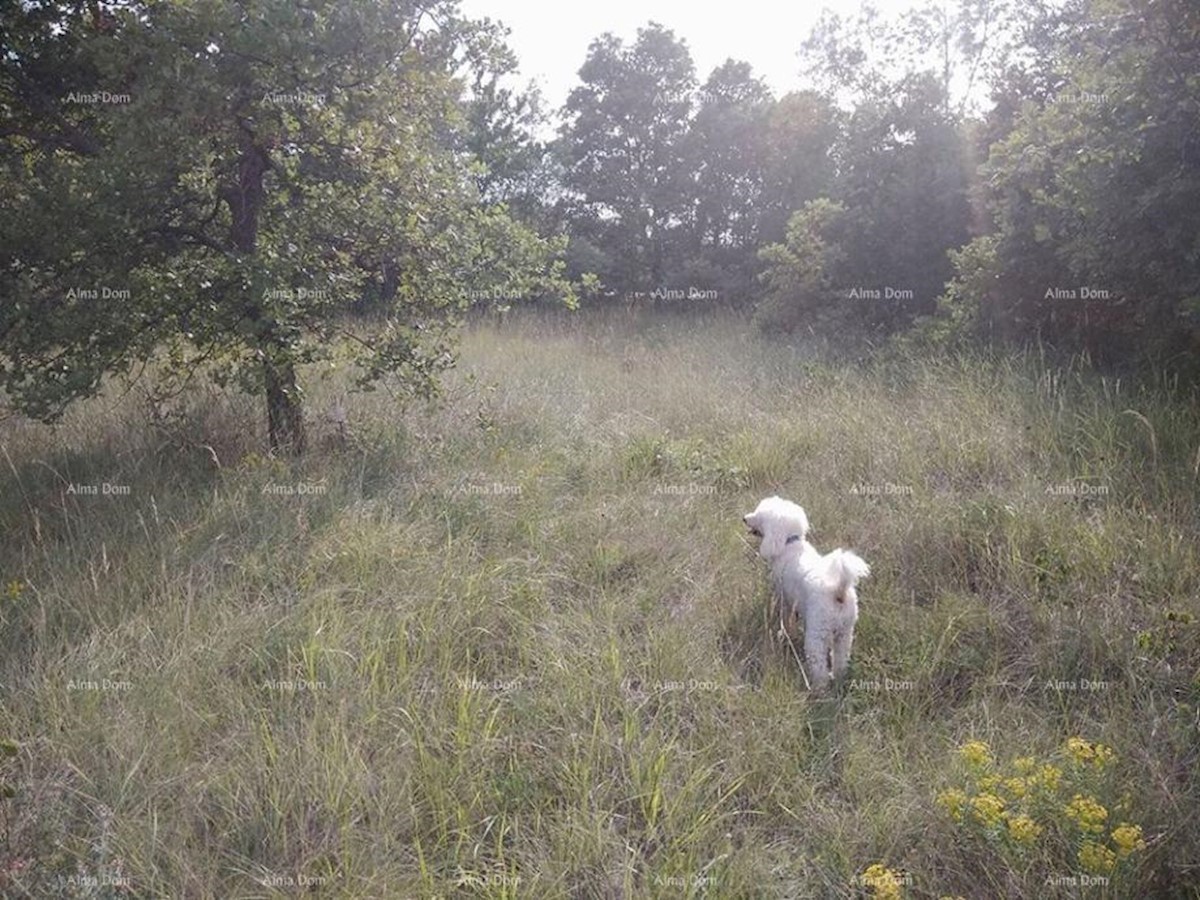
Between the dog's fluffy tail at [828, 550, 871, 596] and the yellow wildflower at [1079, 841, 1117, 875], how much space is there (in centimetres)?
117

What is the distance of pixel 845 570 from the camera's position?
3.14 m

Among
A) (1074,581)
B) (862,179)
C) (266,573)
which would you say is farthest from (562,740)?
(862,179)

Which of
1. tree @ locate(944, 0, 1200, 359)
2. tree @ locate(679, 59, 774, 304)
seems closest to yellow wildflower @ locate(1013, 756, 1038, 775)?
tree @ locate(944, 0, 1200, 359)

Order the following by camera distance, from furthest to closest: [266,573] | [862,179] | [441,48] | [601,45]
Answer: [601,45] < [862,179] < [441,48] < [266,573]

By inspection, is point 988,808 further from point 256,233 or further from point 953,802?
point 256,233

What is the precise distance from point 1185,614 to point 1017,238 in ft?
15.9

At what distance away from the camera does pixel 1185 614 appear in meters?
3.12

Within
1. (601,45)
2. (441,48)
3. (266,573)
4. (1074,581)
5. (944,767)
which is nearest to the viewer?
(944,767)

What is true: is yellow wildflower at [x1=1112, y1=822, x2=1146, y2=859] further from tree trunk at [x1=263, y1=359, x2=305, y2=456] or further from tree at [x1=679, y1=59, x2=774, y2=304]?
tree at [x1=679, y1=59, x2=774, y2=304]

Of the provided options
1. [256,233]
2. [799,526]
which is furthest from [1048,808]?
[256,233]

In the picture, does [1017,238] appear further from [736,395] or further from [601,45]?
[601,45]

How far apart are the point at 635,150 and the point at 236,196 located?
1334cm

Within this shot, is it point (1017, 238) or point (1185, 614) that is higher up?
point (1017, 238)

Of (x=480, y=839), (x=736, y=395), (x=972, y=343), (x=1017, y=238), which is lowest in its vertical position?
(x=480, y=839)
